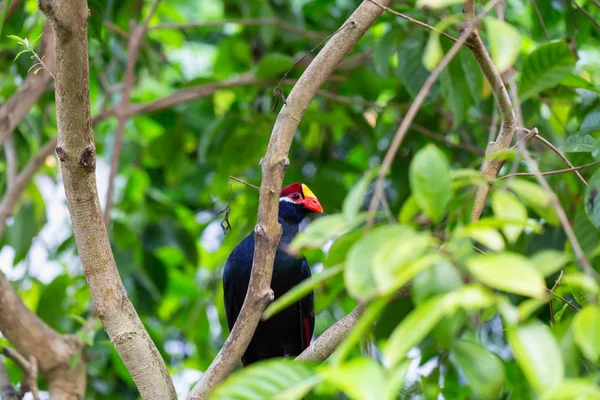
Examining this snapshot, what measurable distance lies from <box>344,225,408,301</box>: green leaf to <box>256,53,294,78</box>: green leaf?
8.62 ft

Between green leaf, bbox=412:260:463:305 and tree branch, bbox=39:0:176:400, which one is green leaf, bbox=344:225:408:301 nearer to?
green leaf, bbox=412:260:463:305

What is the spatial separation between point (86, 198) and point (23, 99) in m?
1.64

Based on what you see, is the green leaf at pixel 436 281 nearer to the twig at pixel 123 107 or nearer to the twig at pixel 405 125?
the twig at pixel 405 125

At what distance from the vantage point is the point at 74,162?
1711mm

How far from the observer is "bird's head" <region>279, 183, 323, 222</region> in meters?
3.52

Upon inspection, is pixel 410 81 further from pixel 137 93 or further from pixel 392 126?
pixel 137 93

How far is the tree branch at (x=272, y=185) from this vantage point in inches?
67.8

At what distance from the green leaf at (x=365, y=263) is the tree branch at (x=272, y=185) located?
0.78 meters

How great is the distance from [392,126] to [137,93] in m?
2.24

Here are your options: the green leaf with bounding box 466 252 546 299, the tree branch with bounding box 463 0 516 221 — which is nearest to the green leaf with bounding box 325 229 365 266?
the green leaf with bounding box 466 252 546 299

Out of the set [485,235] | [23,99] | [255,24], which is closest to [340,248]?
[485,235]

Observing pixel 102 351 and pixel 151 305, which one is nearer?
pixel 102 351

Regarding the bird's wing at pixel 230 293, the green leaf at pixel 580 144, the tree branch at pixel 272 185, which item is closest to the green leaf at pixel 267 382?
the tree branch at pixel 272 185

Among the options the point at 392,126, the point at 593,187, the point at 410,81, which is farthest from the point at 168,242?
the point at 593,187
